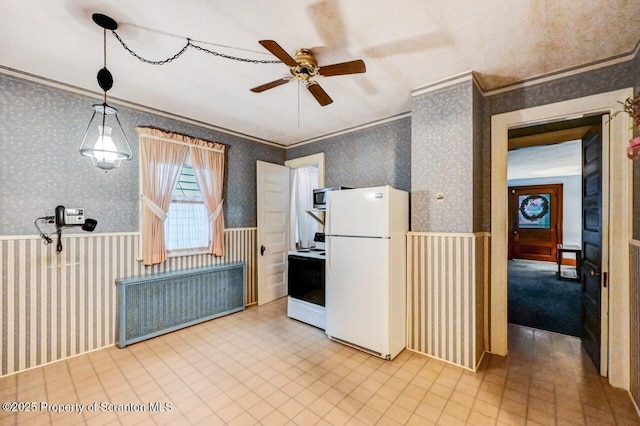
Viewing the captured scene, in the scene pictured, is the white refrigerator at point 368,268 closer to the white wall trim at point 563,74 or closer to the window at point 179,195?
the white wall trim at point 563,74

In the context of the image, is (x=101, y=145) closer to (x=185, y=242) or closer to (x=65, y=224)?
(x=65, y=224)

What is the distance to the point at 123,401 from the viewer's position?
1.95 metres

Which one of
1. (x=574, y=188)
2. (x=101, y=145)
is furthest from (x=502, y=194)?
(x=574, y=188)

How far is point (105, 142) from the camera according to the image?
2021 mm

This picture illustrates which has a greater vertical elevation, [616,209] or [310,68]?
[310,68]

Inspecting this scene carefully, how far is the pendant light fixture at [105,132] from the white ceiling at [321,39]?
62mm

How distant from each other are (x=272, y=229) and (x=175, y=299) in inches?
65.9

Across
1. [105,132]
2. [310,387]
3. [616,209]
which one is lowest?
[310,387]

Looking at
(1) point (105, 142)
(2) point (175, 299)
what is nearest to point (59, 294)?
(2) point (175, 299)

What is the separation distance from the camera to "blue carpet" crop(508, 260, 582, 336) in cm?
328

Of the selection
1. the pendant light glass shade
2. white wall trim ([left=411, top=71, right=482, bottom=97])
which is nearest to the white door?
the pendant light glass shade

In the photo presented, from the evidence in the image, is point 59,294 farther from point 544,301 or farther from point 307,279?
point 544,301

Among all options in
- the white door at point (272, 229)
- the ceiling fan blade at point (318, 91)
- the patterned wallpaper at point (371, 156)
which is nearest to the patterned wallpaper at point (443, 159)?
the patterned wallpaper at point (371, 156)

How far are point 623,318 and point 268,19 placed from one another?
344 cm
